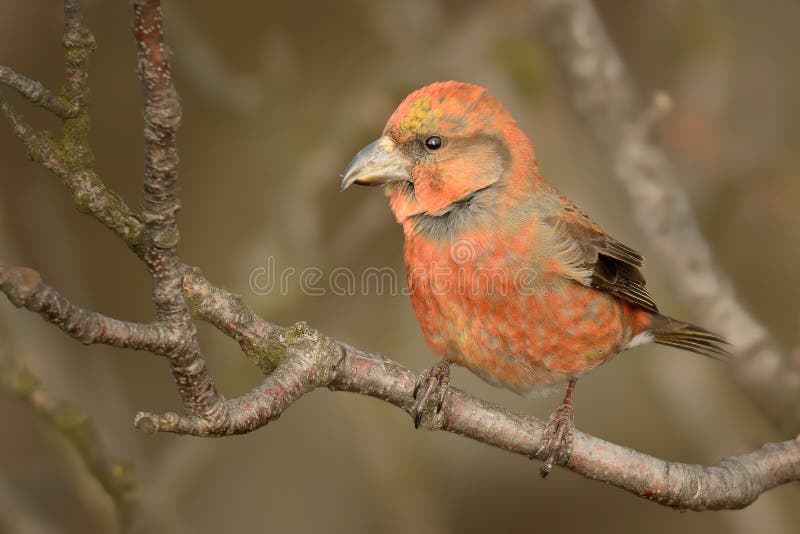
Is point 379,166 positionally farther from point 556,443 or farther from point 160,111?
point 160,111

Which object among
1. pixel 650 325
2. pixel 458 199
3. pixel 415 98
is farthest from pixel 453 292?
pixel 650 325

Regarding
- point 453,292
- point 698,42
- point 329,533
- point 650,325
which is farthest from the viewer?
point 329,533

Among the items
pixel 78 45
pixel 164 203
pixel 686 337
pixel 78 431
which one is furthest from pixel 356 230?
pixel 78 45

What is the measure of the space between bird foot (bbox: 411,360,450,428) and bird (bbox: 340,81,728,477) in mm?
278

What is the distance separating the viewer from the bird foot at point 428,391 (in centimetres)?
341

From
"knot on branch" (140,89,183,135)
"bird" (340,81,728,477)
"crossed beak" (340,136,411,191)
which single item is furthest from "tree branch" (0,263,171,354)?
"crossed beak" (340,136,411,191)

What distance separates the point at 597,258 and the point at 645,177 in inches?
37.3

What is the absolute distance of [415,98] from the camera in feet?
14.1

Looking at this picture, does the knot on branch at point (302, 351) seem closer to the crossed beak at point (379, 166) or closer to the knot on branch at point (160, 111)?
→ the knot on branch at point (160, 111)

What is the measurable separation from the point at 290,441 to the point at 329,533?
2.41ft

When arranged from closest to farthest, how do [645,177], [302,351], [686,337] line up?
1. [302,351]
2. [686,337]
3. [645,177]

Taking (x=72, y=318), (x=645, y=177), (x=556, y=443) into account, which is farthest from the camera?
(x=645, y=177)

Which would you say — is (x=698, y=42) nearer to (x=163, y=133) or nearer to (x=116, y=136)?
(x=116, y=136)

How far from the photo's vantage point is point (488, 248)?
13.4 feet
